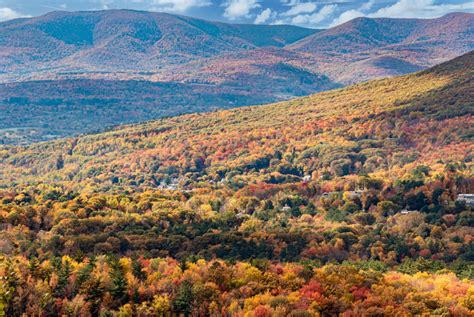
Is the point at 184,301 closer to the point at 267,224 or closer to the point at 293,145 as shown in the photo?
the point at 267,224

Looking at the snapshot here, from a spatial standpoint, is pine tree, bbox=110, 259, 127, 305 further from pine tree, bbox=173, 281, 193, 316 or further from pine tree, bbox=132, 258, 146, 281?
pine tree, bbox=173, 281, 193, 316

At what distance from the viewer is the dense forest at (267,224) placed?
43.3m

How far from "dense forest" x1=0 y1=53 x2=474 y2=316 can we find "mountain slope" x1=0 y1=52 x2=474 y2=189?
58cm

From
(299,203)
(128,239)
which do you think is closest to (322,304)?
(128,239)

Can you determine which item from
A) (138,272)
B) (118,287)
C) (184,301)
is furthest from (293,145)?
(184,301)

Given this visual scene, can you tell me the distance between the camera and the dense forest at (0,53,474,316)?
43.3 meters

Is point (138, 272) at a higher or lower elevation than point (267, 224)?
higher

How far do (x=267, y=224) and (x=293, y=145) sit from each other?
81742 millimetres

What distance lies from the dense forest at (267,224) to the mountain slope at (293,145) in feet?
1.89

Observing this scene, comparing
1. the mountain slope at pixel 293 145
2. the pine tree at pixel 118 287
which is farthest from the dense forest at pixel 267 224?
the mountain slope at pixel 293 145

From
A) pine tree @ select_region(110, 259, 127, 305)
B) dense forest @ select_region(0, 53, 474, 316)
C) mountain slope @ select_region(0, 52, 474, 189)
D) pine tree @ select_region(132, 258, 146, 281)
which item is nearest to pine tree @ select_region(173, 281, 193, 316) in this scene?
dense forest @ select_region(0, 53, 474, 316)

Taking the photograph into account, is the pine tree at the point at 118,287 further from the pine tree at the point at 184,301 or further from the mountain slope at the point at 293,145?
the mountain slope at the point at 293,145

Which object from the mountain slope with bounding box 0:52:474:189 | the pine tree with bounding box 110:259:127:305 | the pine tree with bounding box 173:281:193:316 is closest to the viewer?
the pine tree with bounding box 173:281:193:316

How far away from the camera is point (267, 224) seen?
77.5 metres
